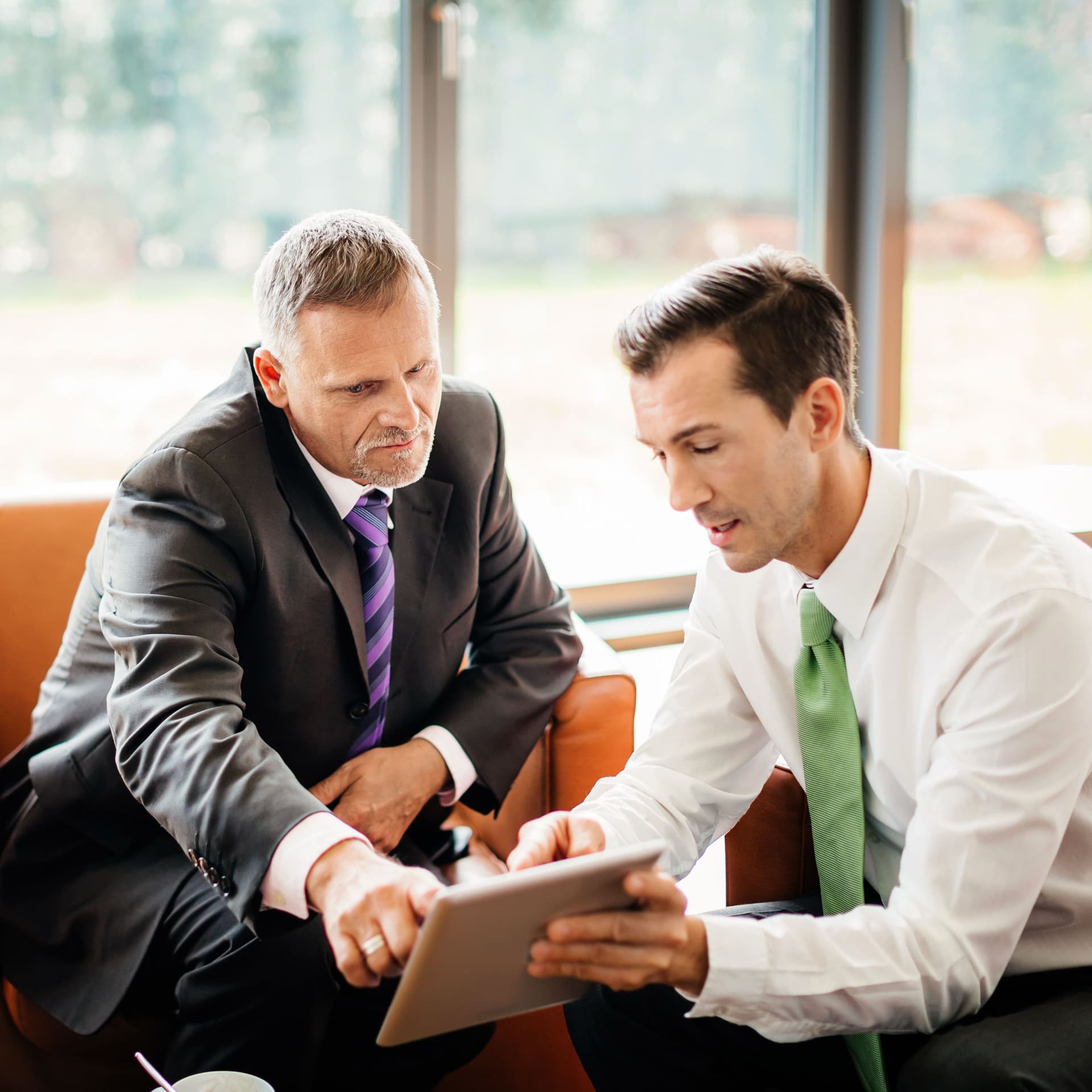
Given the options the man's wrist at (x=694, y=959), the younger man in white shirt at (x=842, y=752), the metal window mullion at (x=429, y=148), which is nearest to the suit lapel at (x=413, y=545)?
the younger man in white shirt at (x=842, y=752)

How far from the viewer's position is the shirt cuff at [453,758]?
186 cm

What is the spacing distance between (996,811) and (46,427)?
2.28 meters

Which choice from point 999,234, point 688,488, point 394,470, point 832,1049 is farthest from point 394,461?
point 999,234

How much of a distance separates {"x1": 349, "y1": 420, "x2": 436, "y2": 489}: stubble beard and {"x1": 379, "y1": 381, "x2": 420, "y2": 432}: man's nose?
1cm

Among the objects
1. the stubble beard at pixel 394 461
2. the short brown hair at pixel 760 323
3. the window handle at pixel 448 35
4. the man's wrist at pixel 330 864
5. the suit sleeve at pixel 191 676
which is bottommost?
the man's wrist at pixel 330 864

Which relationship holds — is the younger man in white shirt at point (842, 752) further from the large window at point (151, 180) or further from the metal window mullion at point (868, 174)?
the metal window mullion at point (868, 174)

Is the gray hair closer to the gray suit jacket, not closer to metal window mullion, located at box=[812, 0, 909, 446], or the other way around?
the gray suit jacket

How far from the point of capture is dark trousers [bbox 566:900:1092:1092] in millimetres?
1193

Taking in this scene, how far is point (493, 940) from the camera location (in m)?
1.06

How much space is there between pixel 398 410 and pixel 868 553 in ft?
2.34

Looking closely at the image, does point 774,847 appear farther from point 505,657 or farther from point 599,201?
point 599,201

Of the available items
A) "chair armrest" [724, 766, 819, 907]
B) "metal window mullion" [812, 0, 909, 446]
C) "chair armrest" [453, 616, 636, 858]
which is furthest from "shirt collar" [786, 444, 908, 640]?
"metal window mullion" [812, 0, 909, 446]

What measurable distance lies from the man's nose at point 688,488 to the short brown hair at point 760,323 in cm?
12

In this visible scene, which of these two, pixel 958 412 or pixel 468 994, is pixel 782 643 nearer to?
pixel 468 994
